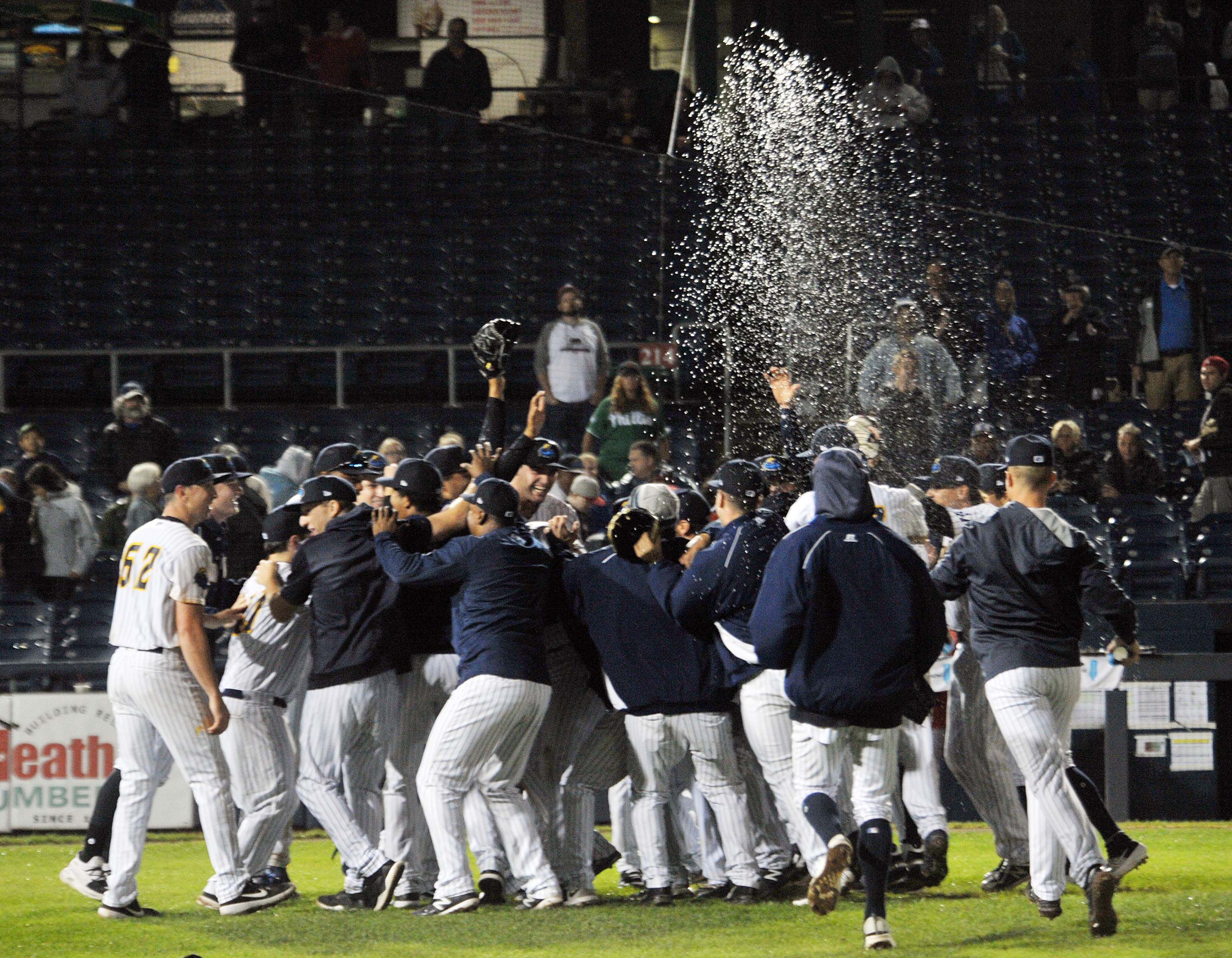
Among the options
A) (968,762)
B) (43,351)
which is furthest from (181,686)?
(43,351)

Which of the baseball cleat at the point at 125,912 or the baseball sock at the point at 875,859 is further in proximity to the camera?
the baseball cleat at the point at 125,912

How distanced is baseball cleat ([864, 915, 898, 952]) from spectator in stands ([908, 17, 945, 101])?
40.7 ft

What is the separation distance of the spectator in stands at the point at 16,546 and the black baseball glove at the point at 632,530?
19.6ft

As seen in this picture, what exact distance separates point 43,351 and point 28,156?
4885 mm

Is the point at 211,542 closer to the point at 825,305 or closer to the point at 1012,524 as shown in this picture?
the point at 1012,524

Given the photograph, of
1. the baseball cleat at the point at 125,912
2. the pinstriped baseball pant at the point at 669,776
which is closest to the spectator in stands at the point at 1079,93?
the pinstriped baseball pant at the point at 669,776

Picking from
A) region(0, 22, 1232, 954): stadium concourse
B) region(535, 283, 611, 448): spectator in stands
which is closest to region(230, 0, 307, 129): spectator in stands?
region(0, 22, 1232, 954): stadium concourse

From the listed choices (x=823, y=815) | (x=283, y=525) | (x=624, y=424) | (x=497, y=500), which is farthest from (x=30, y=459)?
(x=823, y=815)

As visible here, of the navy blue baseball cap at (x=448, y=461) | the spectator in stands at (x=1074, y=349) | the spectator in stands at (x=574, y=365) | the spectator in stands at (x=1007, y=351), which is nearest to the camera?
the navy blue baseball cap at (x=448, y=461)

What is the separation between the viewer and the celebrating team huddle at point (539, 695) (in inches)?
253

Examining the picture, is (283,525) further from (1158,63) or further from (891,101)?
(1158,63)

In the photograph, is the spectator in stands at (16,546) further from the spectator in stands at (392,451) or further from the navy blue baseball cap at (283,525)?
the navy blue baseball cap at (283,525)

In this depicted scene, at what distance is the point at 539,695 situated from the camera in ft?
22.2

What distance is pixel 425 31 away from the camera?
746 inches
